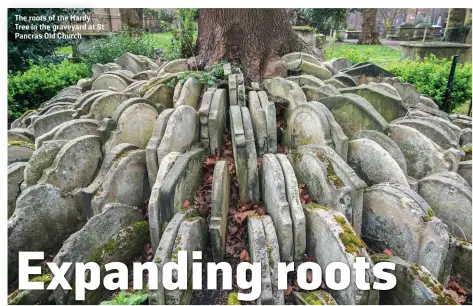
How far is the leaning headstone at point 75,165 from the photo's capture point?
413cm

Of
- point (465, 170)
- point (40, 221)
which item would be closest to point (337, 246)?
point (465, 170)

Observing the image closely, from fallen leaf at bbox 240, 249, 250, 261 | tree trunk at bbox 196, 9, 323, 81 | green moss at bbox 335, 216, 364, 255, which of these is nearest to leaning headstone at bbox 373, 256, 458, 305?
green moss at bbox 335, 216, 364, 255

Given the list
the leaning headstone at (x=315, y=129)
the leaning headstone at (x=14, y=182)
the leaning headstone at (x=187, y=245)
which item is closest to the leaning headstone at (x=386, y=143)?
the leaning headstone at (x=315, y=129)

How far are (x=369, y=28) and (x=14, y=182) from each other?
26045 mm

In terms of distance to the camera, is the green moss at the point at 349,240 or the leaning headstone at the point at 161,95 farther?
the leaning headstone at the point at 161,95

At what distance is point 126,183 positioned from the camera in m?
4.19

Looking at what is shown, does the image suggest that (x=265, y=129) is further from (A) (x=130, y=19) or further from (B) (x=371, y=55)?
(B) (x=371, y=55)

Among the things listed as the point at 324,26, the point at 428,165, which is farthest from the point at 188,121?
the point at 324,26

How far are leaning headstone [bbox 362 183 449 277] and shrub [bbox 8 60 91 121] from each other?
8685mm

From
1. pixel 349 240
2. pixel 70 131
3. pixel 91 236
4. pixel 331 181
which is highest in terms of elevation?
pixel 70 131

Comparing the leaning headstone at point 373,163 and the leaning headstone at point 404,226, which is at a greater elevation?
the leaning headstone at point 373,163

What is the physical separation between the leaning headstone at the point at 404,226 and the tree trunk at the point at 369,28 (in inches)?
961

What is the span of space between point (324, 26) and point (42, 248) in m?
25.7

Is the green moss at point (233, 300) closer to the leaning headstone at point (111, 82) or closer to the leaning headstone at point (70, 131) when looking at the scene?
the leaning headstone at point (70, 131)
